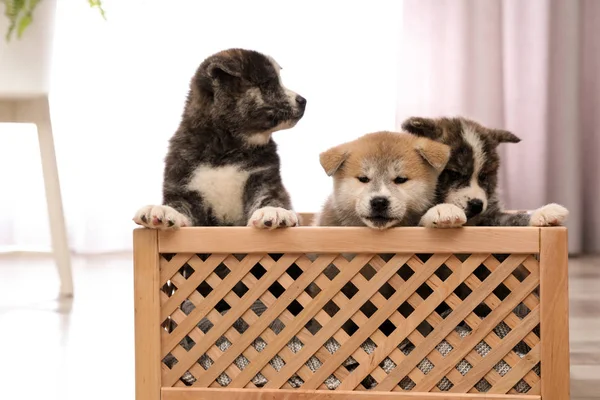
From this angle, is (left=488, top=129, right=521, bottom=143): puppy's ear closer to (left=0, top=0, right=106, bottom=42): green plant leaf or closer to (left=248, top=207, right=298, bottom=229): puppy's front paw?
(left=248, top=207, right=298, bottom=229): puppy's front paw

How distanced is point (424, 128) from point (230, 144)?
1.32 feet

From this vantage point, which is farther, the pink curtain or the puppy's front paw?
the pink curtain

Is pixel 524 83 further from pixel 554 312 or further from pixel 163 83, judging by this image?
pixel 554 312

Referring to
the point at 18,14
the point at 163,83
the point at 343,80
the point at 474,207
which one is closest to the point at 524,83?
the point at 343,80

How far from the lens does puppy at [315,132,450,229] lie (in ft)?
4.77

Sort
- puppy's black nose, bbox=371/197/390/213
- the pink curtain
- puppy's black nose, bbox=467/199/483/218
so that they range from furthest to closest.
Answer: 1. the pink curtain
2. puppy's black nose, bbox=467/199/483/218
3. puppy's black nose, bbox=371/197/390/213

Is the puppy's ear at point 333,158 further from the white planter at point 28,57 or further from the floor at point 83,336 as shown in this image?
the white planter at point 28,57

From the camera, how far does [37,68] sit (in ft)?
8.11

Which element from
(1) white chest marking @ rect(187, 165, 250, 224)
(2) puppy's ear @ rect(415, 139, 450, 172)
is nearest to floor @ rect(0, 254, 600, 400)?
(1) white chest marking @ rect(187, 165, 250, 224)

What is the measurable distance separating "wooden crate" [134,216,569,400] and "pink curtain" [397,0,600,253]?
259 centimetres

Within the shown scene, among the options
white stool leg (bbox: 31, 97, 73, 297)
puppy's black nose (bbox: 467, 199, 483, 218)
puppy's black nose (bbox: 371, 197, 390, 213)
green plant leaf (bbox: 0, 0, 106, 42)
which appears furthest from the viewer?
white stool leg (bbox: 31, 97, 73, 297)

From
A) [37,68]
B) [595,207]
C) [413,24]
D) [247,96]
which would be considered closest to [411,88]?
[413,24]

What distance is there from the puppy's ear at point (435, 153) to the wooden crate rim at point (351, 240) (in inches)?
8.6

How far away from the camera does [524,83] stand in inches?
152
